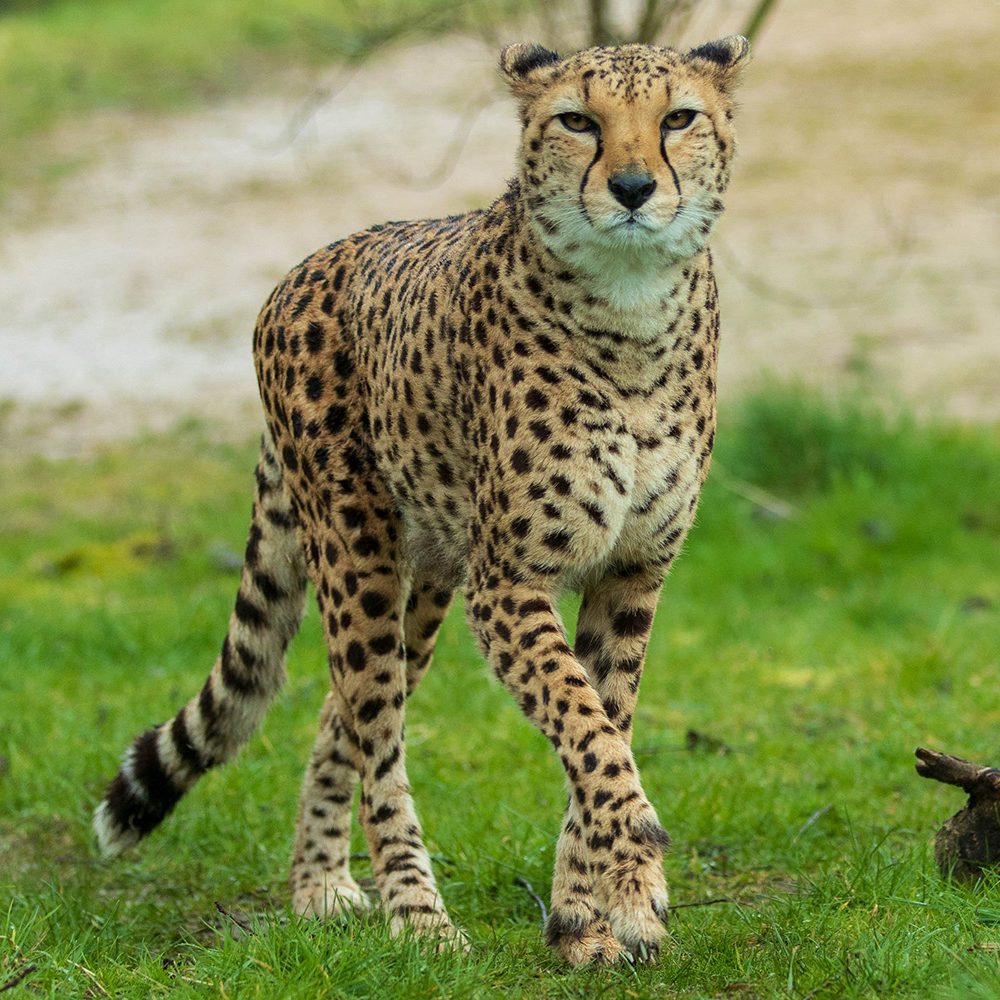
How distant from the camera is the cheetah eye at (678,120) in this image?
10.6ft

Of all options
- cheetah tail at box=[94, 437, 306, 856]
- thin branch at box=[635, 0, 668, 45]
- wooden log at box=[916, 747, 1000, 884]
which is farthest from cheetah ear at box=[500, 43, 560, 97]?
thin branch at box=[635, 0, 668, 45]

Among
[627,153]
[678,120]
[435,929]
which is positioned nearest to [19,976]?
[435,929]

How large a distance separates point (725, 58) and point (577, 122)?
0.44 metres

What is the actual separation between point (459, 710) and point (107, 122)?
11340 millimetres

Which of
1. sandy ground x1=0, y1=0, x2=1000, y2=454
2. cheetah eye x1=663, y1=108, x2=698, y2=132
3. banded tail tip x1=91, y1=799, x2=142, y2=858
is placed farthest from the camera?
sandy ground x1=0, y1=0, x2=1000, y2=454

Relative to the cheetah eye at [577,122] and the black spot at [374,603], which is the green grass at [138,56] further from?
the cheetah eye at [577,122]

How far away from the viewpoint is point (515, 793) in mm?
4730

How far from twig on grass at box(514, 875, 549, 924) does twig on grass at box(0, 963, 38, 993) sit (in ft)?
3.45

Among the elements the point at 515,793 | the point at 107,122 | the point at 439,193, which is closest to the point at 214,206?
the point at 439,193

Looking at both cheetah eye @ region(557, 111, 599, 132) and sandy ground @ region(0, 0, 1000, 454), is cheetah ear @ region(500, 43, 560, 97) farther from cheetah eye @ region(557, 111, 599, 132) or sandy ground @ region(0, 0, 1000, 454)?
sandy ground @ region(0, 0, 1000, 454)

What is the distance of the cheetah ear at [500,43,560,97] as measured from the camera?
11.3 ft

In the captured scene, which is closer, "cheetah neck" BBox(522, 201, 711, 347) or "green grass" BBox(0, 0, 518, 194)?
"cheetah neck" BBox(522, 201, 711, 347)

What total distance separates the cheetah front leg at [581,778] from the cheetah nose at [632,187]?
0.76m

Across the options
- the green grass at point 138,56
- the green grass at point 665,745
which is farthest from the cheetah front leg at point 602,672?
the green grass at point 138,56
